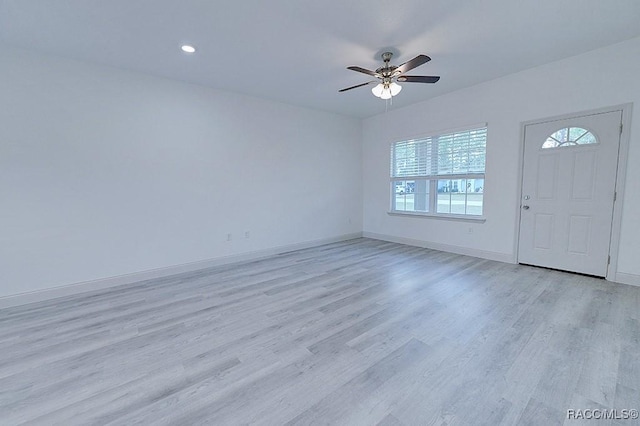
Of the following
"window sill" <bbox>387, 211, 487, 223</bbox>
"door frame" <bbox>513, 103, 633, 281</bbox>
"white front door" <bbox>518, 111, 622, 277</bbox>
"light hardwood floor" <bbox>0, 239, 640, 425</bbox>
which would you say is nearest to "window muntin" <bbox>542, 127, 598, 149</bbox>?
"white front door" <bbox>518, 111, 622, 277</bbox>

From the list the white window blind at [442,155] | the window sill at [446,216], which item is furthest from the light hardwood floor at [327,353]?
the white window blind at [442,155]

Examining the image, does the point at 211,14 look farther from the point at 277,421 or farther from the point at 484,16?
the point at 277,421

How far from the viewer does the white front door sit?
3.29m

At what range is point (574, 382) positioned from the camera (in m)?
1.64

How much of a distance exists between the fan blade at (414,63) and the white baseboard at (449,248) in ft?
10.7

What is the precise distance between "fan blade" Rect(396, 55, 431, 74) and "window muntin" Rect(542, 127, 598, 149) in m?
2.45

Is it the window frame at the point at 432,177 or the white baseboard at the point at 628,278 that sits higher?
the window frame at the point at 432,177

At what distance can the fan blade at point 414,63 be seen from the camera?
2494 mm

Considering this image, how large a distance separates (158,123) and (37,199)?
5.33 ft

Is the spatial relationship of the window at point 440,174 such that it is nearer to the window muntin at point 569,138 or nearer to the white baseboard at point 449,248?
the white baseboard at point 449,248

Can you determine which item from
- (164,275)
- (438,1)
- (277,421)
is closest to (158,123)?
(164,275)

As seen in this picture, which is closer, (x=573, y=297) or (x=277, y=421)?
(x=277, y=421)

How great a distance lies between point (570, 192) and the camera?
11.7 ft

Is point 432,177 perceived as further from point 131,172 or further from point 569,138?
point 131,172
